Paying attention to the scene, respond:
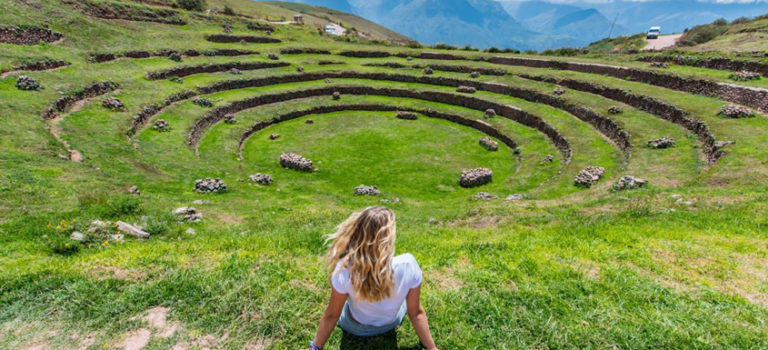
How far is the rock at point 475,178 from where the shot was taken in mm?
24297

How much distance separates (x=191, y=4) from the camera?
65938 mm

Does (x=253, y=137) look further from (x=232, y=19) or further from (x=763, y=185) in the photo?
(x=232, y=19)

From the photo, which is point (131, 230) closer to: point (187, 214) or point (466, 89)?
point (187, 214)

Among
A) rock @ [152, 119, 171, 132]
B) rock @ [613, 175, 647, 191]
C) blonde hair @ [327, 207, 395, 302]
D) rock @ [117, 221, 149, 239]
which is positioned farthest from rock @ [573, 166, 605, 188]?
rock @ [152, 119, 171, 132]

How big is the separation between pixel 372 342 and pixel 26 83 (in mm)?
32301

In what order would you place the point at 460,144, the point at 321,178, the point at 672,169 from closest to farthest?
the point at 672,169
the point at 321,178
the point at 460,144

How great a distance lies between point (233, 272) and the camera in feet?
24.8

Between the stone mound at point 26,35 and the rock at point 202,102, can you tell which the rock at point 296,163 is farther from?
the stone mound at point 26,35

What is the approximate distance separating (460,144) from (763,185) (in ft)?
66.1

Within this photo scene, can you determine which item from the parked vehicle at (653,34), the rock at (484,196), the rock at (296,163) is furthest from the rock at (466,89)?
the parked vehicle at (653,34)

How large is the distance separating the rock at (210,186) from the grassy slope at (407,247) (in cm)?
56

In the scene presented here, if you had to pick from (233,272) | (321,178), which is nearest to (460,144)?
(321,178)

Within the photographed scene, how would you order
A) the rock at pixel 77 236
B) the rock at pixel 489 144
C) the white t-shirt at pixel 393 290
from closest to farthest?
1. the white t-shirt at pixel 393 290
2. the rock at pixel 77 236
3. the rock at pixel 489 144

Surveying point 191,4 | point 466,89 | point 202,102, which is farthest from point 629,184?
point 191,4
